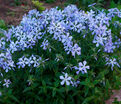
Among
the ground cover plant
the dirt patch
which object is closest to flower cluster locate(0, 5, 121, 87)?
the ground cover plant

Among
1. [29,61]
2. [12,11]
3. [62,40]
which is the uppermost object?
[12,11]

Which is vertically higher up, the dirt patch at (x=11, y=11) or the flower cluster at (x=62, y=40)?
the dirt patch at (x=11, y=11)

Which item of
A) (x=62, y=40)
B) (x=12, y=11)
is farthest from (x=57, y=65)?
(x=12, y=11)

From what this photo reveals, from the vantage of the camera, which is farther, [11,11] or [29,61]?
[11,11]

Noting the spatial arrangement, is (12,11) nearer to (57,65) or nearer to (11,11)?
(11,11)

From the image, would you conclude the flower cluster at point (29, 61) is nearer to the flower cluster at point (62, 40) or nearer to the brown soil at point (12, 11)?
the flower cluster at point (62, 40)

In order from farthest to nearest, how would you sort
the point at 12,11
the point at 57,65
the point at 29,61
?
1. the point at 12,11
2. the point at 57,65
3. the point at 29,61

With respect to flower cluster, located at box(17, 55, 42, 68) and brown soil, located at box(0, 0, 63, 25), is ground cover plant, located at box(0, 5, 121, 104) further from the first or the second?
brown soil, located at box(0, 0, 63, 25)

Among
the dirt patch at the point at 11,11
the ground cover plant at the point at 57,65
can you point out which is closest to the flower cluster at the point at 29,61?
the ground cover plant at the point at 57,65

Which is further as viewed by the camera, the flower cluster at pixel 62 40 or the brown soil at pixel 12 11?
the brown soil at pixel 12 11
